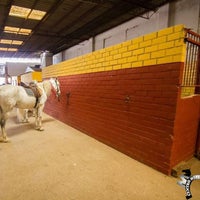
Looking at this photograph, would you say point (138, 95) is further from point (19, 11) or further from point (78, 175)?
point (19, 11)

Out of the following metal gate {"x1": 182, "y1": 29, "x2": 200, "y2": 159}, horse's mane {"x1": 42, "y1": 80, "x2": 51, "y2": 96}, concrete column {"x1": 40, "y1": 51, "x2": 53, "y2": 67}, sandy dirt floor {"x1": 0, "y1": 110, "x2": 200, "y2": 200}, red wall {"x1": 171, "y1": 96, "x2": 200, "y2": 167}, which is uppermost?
concrete column {"x1": 40, "y1": 51, "x2": 53, "y2": 67}

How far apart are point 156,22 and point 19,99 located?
4.96m

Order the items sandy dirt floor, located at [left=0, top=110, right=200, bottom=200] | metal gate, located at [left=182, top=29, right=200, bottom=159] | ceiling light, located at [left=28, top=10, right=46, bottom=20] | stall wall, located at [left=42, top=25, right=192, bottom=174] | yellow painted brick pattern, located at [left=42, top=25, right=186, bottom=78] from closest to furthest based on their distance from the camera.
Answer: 1. sandy dirt floor, located at [left=0, top=110, right=200, bottom=200]
2. yellow painted brick pattern, located at [left=42, top=25, right=186, bottom=78]
3. stall wall, located at [left=42, top=25, right=192, bottom=174]
4. metal gate, located at [left=182, top=29, right=200, bottom=159]
5. ceiling light, located at [left=28, top=10, right=46, bottom=20]

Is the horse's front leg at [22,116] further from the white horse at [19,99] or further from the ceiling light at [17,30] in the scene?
the ceiling light at [17,30]

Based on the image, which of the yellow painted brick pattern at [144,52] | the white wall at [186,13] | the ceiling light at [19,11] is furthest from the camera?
the ceiling light at [19,11]

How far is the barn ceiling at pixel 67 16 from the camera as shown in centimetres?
539

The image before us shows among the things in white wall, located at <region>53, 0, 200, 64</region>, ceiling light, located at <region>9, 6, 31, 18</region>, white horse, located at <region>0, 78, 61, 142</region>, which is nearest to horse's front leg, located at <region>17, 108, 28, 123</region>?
white horse, located at <region>0, 78, 61, 142</region>

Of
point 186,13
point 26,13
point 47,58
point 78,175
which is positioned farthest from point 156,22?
point 47,58

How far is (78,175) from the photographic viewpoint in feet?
7.82

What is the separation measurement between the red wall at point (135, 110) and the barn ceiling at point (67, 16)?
299cm

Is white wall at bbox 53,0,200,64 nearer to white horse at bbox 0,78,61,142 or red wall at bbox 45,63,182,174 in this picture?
red wall at bbox 45,63,182,174

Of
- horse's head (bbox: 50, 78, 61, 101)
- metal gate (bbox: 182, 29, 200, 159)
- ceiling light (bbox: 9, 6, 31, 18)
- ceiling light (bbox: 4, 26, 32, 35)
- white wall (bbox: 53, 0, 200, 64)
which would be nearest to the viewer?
metal gate (bbox: 182, 29, 200, 159)

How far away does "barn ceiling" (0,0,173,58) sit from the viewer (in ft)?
17.7

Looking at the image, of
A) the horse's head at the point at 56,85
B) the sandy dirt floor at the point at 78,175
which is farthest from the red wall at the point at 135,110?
the horse's head at the point at 56,85
